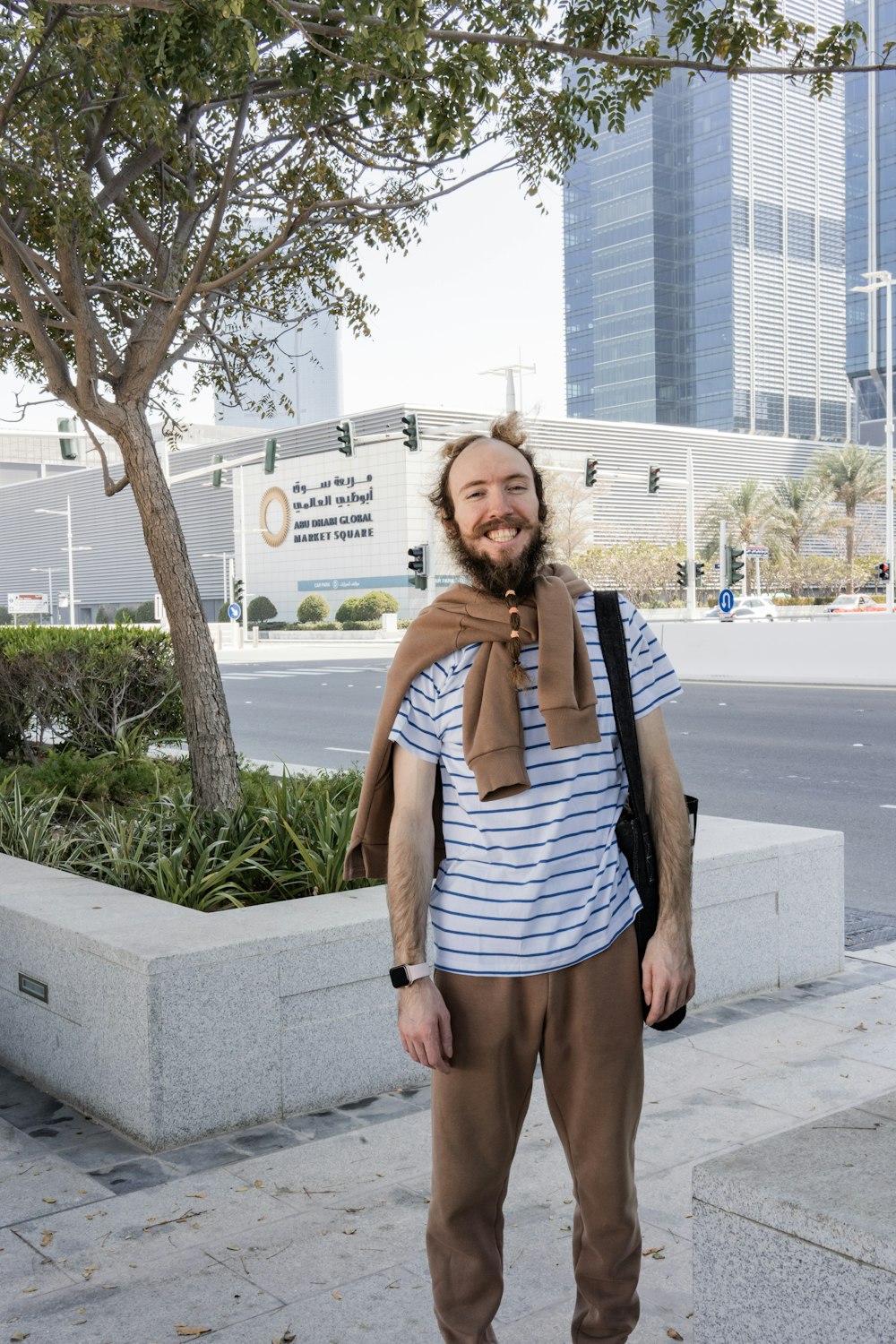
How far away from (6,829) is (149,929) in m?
2.42

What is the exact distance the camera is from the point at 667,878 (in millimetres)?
2615

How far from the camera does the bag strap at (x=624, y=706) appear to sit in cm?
260

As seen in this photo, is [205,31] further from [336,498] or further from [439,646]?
[336,498]

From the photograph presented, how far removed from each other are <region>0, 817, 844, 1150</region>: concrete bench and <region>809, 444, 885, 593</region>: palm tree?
63847 mm

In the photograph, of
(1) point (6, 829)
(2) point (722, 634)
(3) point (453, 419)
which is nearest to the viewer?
(1) point (6, 829)

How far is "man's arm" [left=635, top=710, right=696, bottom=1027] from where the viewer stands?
2561 millimetres

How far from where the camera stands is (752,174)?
144 m

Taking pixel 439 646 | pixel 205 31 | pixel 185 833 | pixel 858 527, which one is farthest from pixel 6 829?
pixel 858 527

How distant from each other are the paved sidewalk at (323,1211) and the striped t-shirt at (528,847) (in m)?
1.11

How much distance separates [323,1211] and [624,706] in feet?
6.30

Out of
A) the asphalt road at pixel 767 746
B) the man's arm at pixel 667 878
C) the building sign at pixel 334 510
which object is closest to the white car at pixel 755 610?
the building sign at pixel 334 510

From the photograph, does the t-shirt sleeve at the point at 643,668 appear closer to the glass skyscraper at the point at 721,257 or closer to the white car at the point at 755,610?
the white car at the point at 755,610

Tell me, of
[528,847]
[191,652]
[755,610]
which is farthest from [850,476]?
[528,847]

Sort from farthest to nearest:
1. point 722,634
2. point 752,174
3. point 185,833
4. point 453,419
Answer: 1. point 752,174
2. point 453,419
3. point 722,634
4. point 185,833
